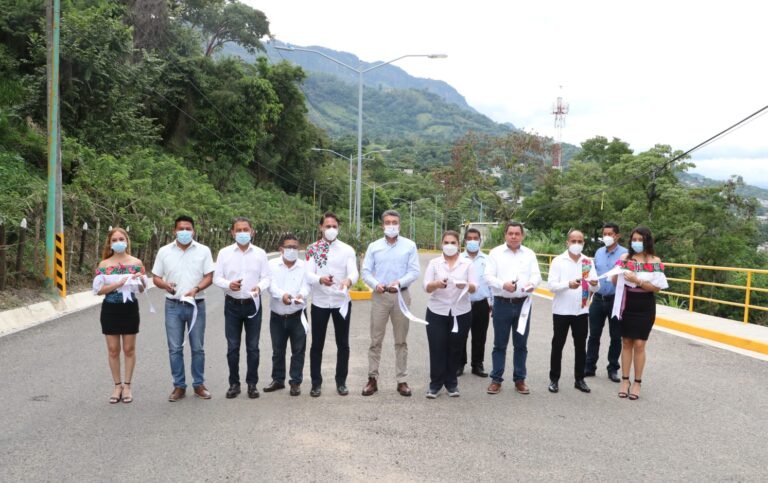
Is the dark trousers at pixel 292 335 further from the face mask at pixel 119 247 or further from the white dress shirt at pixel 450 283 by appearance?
the face mask at pixel 119 247

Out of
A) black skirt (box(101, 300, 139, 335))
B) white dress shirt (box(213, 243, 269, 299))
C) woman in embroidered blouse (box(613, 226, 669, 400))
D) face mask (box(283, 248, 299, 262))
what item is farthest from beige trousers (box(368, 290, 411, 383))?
black skirt (box(101, 300, 139, 335))

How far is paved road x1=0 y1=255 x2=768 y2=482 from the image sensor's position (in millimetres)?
4762

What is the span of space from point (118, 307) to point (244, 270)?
130 centimetres

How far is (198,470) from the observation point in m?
4.69

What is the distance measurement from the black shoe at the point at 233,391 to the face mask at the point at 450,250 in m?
2.60

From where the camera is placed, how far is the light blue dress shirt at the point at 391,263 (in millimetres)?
7074

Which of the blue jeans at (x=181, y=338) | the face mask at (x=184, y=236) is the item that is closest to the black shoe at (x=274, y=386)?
the blue jeans at (x=181, y=338)

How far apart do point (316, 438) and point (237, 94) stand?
48.1m

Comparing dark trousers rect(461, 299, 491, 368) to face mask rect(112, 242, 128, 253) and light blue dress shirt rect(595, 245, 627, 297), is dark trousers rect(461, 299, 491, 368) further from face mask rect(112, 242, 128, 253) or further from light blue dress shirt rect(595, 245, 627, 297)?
face mask rect(112, 242, 128, 253)

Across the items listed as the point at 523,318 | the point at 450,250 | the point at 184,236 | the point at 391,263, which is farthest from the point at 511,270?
the point at 184,236

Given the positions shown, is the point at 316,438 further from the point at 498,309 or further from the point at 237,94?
the point at 237,94

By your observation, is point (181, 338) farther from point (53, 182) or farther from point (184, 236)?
point (53, 182)

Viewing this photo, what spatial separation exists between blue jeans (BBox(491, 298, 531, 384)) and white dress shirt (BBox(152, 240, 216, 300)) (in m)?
3.22

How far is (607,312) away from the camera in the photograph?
8141 mm
